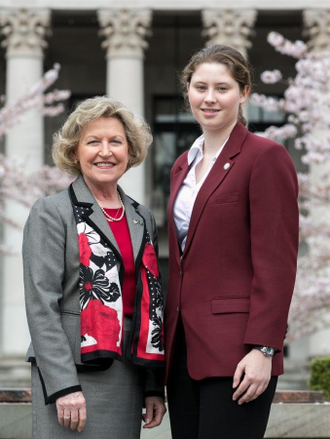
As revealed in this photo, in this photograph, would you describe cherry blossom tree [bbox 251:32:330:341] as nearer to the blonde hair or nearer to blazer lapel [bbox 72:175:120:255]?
the blonde hair

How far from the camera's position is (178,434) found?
5.96 m

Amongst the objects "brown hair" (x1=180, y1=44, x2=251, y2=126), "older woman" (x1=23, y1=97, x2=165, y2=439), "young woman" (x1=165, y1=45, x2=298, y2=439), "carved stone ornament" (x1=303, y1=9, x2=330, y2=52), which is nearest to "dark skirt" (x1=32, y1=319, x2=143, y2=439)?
"older woman" (x1=23, y1=97, x2=165, y2=439)

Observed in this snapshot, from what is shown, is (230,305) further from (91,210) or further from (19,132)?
(19,132)

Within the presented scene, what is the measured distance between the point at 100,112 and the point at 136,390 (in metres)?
1.61

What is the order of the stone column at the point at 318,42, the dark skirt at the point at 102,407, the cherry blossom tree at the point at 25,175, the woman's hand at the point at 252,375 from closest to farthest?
the woman's hand at the point at 252,375, the dark skirt at the point at 102,407, the cherry blossom tree at the point at 25,175, the stone column at the point at 318,42

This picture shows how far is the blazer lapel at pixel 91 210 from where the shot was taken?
594 centimetres

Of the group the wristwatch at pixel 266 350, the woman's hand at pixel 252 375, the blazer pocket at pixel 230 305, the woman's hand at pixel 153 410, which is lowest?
the woman's hand at pixel 153 410

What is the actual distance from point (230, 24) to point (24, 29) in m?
6.51

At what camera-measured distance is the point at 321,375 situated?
11.9 meters

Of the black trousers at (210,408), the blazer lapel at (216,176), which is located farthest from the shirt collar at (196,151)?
the black trousers at (210,408)

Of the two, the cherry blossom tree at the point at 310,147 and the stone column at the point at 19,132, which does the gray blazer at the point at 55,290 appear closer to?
the cherry blossom tree at the point at 310,147

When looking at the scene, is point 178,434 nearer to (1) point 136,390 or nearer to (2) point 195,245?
(1) point 136,390

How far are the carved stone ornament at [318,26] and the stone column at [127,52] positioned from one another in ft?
16.6

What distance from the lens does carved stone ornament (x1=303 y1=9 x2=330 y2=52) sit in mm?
33156
